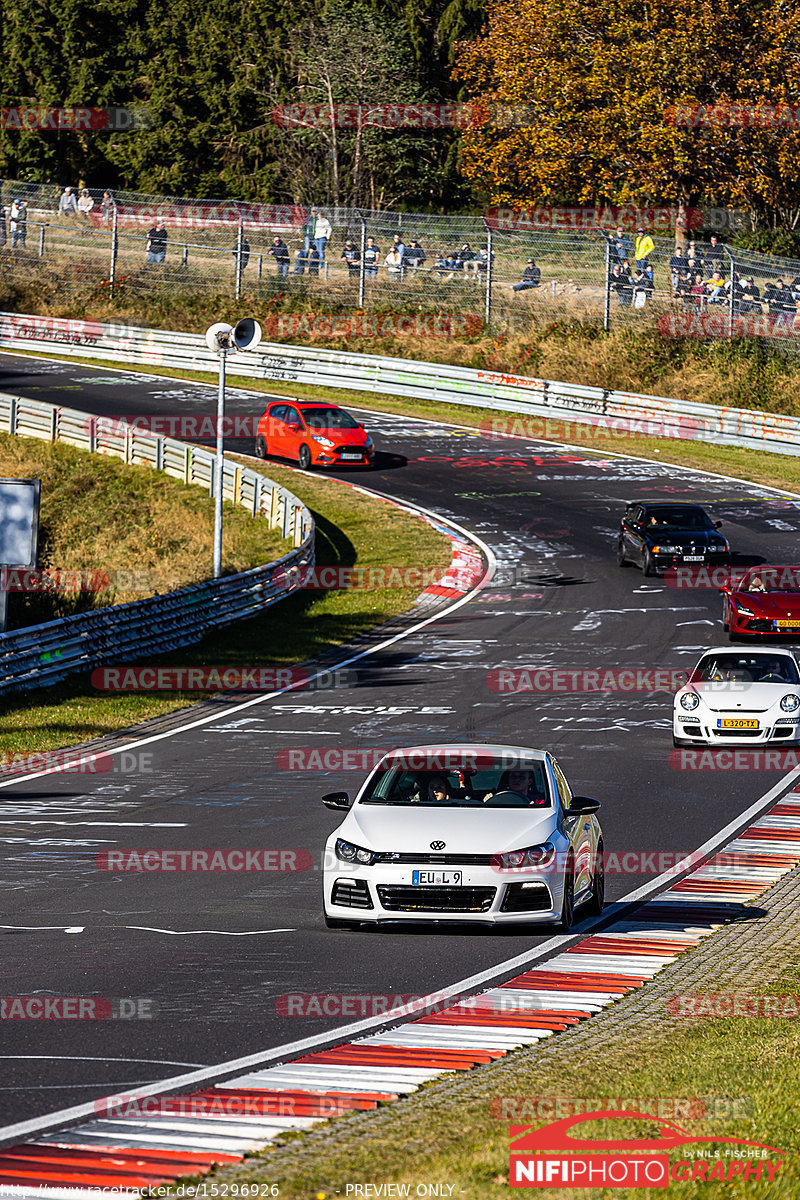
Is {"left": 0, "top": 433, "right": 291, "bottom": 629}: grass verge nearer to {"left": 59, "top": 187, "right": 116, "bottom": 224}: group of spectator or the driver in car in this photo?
{"left": 59, "top": 187, "right": 116, "bottom": 224}: group of spectator

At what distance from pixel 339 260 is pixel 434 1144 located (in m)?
52.0

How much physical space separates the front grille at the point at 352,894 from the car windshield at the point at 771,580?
59.7 feet

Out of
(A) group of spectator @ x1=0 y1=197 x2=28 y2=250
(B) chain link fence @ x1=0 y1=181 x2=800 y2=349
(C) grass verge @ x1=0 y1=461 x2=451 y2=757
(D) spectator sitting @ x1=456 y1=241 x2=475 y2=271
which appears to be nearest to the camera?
(C) grass verge @ x1=0 y1=461 x2=451 y2=757

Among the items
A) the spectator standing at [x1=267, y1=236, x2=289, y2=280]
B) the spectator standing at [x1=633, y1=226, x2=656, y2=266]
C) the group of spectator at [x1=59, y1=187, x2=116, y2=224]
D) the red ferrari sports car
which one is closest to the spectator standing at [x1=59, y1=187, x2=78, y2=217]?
the group of spectator at [x1=59, y1=187, x2=116, y2=224]

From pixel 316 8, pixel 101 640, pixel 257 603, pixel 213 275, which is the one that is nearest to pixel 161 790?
pixel 101 640

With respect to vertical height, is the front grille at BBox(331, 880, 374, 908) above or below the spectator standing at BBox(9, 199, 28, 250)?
below

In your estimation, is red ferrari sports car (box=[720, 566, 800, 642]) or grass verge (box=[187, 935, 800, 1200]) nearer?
grass verge (box=[187, 935, 800, 1200])

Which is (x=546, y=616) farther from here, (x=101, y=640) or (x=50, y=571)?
(x=50, y=571)

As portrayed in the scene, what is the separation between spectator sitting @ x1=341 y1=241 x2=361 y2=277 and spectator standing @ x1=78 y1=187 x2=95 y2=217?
9856mm

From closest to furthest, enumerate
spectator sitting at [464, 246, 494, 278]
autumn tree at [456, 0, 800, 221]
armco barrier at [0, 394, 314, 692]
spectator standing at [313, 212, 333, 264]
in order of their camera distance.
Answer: armco barrier at [0, 394, 314, 692], spectator sitting at [464, 246, 494, 278], autumn tree at [456, 0, 800, 221], spectator standing at [313, 212, 333, 264]

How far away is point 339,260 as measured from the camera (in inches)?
2215

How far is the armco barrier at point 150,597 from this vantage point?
22594 mm

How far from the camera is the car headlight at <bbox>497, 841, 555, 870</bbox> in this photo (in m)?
10.3

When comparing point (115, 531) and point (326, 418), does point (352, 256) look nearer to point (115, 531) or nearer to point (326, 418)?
point (326, 418)
